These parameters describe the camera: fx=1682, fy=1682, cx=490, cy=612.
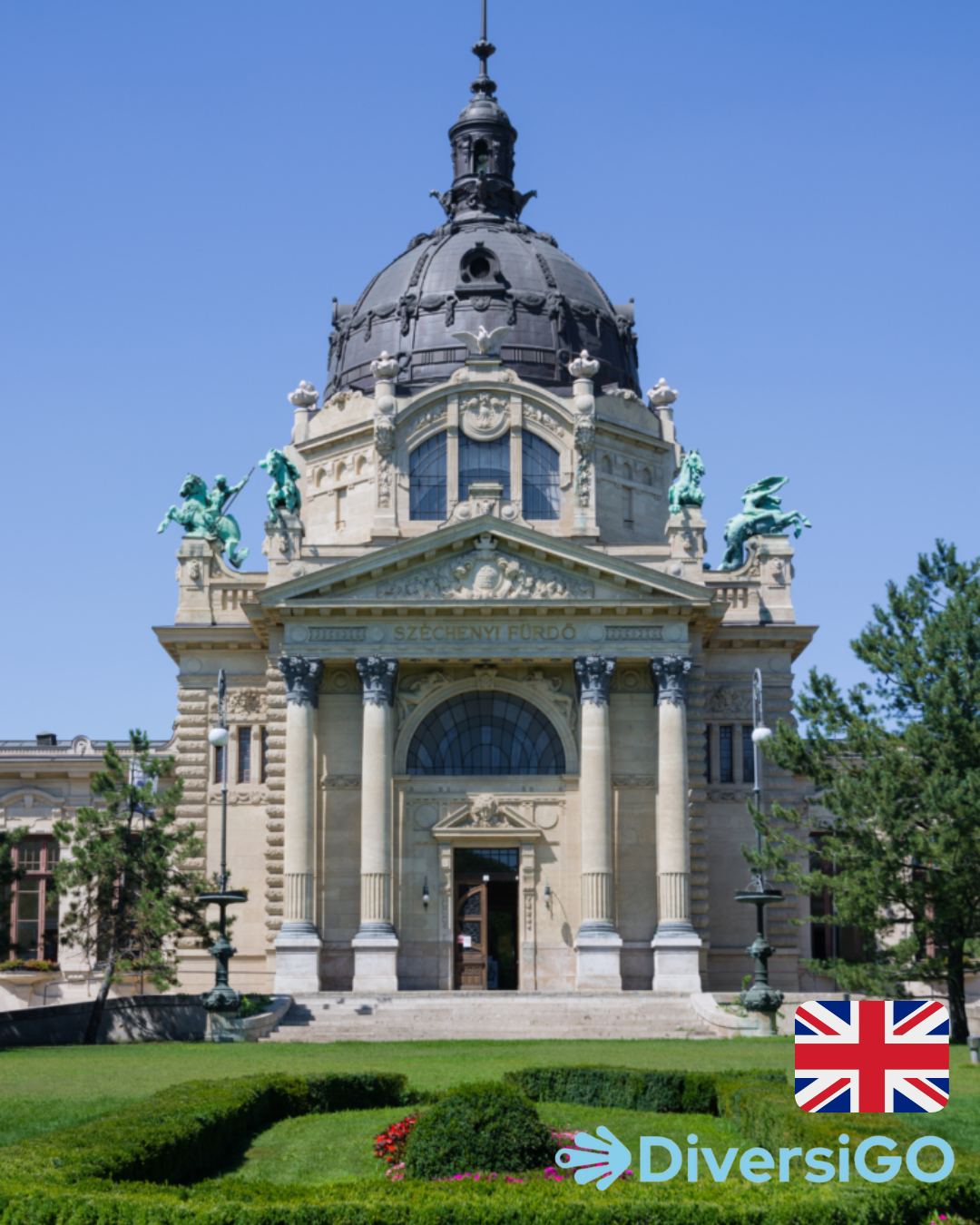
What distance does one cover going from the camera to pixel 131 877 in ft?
145

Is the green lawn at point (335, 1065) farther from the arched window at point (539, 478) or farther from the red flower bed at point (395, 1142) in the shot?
the arched window at point (539, 478)

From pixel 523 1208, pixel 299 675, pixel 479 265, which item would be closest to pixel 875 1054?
pixel 523 1208

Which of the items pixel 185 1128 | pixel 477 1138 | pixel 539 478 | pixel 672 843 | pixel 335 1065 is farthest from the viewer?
pixel 539 478

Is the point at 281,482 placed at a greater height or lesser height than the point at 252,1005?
greater

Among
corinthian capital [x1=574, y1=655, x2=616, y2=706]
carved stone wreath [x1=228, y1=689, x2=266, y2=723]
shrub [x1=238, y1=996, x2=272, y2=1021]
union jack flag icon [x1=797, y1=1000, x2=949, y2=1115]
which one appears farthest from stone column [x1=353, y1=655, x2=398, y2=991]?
union jack flag icon [x1=797, y1=1000, x2=949, y2=1115]

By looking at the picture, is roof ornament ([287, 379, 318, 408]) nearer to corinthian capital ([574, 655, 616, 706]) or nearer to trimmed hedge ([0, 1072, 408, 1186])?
corinthian capital ([574, 655, 616, 706])

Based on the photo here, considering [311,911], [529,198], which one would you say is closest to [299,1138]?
[311,911]

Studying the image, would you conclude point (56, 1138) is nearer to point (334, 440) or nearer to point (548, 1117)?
point (548, 1117)

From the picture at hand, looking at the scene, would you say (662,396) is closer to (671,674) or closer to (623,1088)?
(671,674)

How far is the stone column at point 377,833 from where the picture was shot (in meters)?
48.2

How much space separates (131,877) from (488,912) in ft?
39.5

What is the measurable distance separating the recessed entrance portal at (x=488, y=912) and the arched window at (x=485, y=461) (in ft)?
42.1

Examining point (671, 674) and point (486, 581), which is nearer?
point (671, 674)

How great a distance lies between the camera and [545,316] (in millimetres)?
61844
